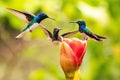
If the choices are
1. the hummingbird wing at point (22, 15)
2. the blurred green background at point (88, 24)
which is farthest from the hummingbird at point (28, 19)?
the blurred green background at point (88, 24)

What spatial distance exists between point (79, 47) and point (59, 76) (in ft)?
5.42

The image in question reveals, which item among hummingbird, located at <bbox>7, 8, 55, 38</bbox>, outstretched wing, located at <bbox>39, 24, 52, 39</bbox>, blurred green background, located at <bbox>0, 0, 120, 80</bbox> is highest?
hummingbird, located at <bbox>7, 8, 55, 38</bbox>

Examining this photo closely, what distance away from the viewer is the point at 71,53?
2.70ft

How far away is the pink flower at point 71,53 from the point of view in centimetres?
82

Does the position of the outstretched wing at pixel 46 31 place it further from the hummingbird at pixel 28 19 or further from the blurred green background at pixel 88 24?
the blurred green background at pixel 88 24

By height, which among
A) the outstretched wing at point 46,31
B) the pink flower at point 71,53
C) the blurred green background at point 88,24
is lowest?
the blurred green background at point 88,24

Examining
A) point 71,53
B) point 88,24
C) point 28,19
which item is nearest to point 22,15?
point 28,19

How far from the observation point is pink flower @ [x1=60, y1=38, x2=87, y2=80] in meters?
0.82

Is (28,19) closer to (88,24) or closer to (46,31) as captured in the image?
(46,31)

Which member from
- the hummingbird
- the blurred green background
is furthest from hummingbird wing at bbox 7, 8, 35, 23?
the blurred green background

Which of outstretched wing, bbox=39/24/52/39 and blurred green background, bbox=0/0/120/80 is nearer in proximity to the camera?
outstretched wing, bbox=39/24/52/39

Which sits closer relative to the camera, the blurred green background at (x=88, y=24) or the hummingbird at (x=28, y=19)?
the hummingbird at (x=28, y=19)

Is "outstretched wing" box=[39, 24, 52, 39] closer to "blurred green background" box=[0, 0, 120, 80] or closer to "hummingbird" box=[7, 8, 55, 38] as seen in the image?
"hummingbird" box=[7, 8, 55, 38]

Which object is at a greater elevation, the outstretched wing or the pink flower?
the outstretched wing
